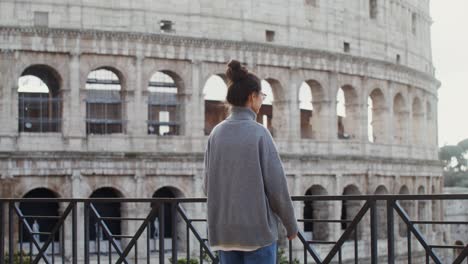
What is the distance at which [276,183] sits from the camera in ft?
23.6

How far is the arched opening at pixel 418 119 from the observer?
149ft

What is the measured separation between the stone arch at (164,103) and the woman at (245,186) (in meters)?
26.9

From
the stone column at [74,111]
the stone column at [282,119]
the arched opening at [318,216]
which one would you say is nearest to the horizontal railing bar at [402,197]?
the stone column at [74,111]

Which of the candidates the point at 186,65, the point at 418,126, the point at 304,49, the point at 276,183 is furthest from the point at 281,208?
the point at 418,126

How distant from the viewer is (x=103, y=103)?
3456 centimetres

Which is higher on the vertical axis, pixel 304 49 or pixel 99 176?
pixel 304 49

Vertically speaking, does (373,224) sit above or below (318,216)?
above

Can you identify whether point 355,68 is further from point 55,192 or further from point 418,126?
point 55,192

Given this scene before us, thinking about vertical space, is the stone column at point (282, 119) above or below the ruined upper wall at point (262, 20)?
below

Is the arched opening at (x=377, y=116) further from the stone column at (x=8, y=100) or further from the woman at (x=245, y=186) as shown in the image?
the woman at (x=245, y=186)

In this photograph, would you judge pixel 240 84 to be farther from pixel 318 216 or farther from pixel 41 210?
pixel 318 216

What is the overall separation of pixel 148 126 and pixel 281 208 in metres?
29.3

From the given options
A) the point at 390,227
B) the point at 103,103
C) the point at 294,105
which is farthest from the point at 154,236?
the point at 390,227

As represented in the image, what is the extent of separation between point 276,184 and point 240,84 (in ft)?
2.86
